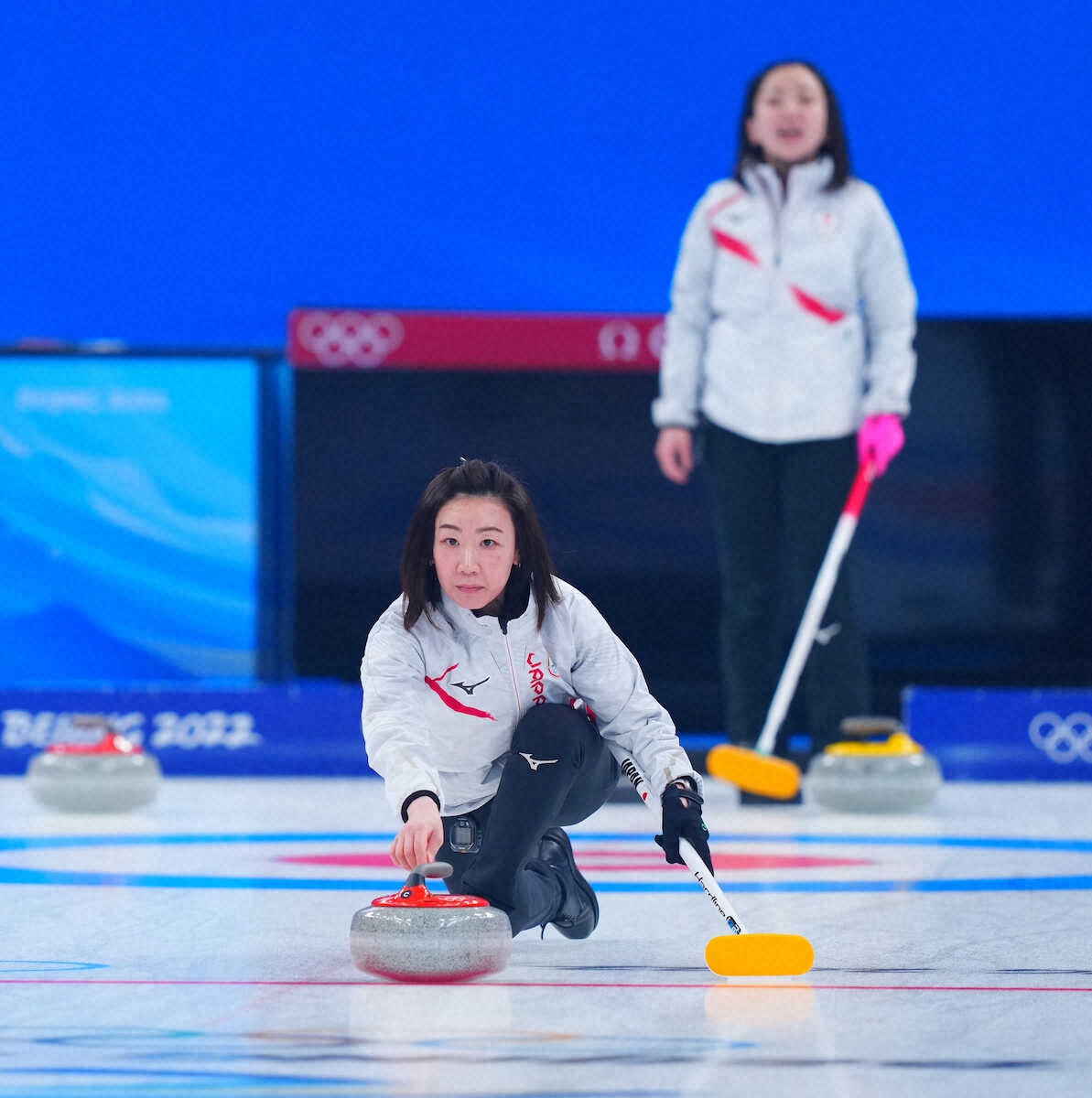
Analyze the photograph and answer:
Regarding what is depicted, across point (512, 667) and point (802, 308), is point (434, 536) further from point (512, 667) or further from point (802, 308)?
point (802, 308)

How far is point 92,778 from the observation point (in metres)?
3.15

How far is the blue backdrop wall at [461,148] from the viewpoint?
17.2ft

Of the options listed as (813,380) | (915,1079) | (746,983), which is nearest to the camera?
A: (915,1079)

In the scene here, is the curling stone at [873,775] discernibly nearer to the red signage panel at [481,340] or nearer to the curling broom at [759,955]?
the red signage panel at [481,340]

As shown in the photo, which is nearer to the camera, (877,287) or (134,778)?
(134,778)

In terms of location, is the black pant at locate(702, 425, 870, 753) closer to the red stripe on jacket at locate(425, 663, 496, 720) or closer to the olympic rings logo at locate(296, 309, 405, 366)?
the olympic rings logo at locate(296, 309, 405, 366)

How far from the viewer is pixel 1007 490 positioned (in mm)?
4469

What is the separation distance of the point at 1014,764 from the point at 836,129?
1481mm

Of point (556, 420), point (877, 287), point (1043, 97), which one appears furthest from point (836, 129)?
point (1043, 97)

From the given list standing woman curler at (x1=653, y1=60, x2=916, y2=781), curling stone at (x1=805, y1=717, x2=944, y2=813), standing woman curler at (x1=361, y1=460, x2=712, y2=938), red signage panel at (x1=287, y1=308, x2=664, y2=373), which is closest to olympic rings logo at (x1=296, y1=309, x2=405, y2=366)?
red signage panel at (x1=287, y1=308, x2=664, y2=373)

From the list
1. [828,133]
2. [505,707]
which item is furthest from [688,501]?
[505,707]

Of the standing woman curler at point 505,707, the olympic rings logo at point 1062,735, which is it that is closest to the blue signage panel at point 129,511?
the olympic rings logo at point 1062,735

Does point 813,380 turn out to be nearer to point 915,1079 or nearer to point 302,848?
point 302,848

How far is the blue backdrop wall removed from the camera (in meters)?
5.25
